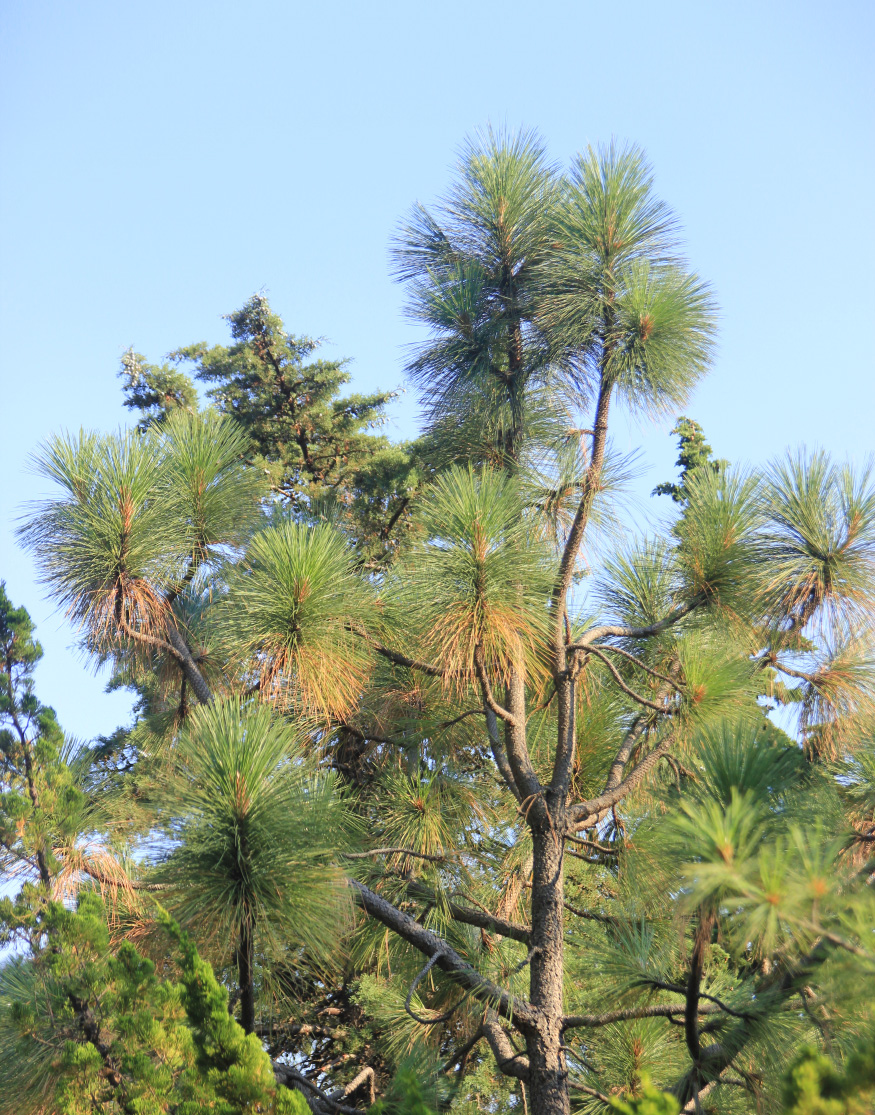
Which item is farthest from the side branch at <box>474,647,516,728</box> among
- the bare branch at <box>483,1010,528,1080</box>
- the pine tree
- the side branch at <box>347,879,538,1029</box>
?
the bare branch at <box>483,1010,528,1080</box>

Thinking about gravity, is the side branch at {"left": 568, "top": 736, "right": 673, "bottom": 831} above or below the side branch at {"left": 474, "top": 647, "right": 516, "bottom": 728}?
below

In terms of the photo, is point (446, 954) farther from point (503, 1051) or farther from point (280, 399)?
point (280, 399)

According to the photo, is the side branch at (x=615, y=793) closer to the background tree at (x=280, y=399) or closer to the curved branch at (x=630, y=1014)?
the curved branch at (x=630, y=1014)

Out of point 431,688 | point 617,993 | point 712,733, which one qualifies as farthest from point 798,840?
point 431,688

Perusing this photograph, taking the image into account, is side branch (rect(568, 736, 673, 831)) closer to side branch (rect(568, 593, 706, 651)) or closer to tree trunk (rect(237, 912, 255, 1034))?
side branch (rect(568, 593, 706, 651))

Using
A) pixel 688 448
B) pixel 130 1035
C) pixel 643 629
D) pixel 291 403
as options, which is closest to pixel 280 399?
pixel 291 403

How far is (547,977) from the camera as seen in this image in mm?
3646

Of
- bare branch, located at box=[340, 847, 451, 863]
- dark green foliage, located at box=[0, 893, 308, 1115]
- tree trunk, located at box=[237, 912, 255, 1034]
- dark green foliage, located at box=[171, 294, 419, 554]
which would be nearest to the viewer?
dark green foliage, located at box=[0, 893, 308, 1115]

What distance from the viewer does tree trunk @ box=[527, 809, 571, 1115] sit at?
3.42 meters

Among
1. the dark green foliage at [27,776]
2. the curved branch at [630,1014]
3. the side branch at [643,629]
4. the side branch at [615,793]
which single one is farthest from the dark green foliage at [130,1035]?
the side branch at [643,629]

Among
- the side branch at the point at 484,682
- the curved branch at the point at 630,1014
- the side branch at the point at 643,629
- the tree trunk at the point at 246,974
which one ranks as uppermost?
the side branch at the point at 643,629

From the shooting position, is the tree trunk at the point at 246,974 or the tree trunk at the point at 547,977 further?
the tree trunk at the point at 547,977

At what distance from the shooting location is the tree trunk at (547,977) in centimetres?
342

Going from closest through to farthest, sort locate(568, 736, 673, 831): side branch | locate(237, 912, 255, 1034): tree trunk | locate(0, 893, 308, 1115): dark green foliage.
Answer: locate(0, 893, 308, 1115): dark green foliage → locate(237, 912, 255, 1034): tree trunk → locate(568, 736, 673, 831): side branch
